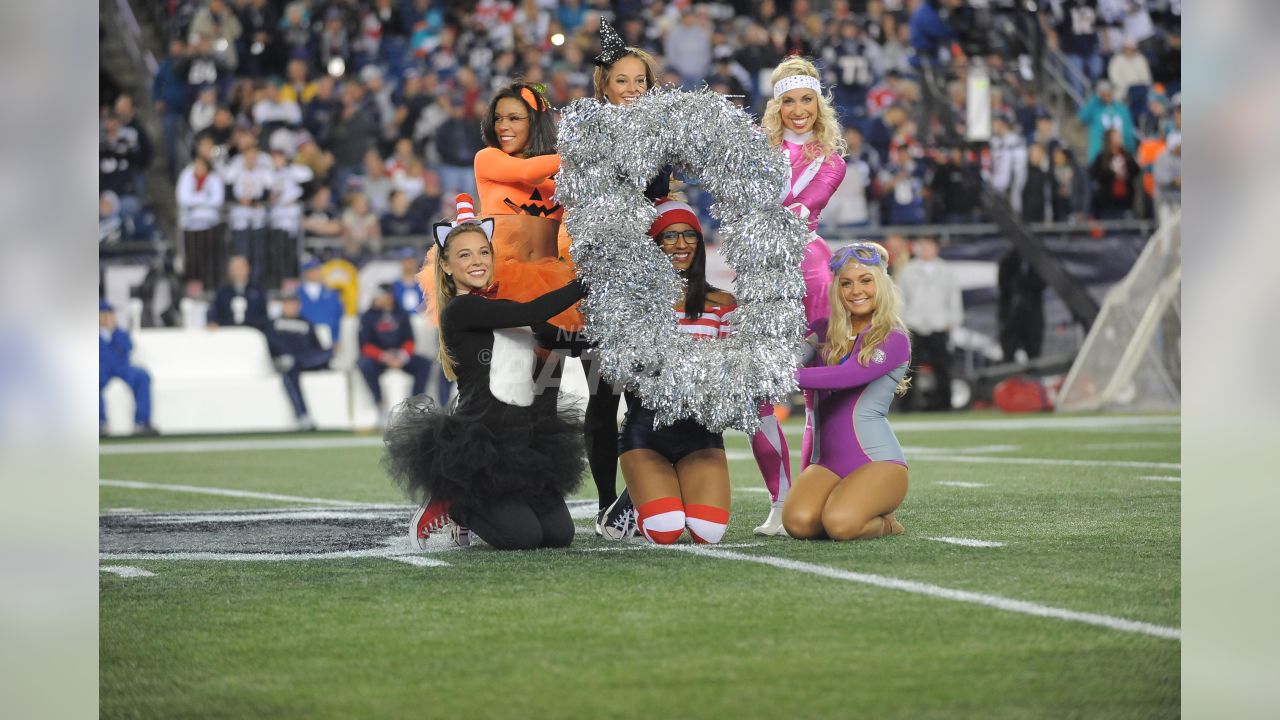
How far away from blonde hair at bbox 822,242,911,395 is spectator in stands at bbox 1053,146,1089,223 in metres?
9.95

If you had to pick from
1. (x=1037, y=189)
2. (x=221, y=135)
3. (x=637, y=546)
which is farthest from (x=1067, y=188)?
(x=637, y=546)

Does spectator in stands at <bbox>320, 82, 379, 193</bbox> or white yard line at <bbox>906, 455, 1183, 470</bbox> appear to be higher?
spectator in stands at <bbox>320, 82, 379, 193</bbox>

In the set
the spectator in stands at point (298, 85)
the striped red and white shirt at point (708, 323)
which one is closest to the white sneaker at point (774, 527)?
the striped red and white shirt at point (708, 323)

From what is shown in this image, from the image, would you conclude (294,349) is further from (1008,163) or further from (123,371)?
(1008,163)

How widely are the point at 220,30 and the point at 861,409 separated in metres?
13.5

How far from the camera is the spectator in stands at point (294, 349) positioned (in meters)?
12.6

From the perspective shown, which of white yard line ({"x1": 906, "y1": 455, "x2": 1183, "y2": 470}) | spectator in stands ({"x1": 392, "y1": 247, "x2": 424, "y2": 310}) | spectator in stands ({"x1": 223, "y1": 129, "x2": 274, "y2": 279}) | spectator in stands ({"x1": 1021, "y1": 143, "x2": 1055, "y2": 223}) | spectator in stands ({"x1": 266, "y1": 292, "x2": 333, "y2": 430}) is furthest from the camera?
spectator in stands ({"x1": 1021, "y1": 143, "x2": 1055, "y2": 223})

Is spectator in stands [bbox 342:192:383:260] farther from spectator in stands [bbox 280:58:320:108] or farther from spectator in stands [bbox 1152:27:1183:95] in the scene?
spectator in stands [bbox 1152:27:1183:95]

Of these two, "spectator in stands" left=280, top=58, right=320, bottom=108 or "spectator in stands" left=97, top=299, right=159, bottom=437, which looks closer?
"spectator in stands" left=97, top=299, right=159, bottom=437

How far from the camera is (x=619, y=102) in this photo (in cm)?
514

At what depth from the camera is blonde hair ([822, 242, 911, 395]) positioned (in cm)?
493

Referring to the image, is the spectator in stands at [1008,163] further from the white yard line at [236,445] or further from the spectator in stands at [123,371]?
the spectator in stands at [123,371]

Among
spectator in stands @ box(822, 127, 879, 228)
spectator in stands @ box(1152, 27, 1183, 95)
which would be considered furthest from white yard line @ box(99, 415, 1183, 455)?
spectator in stands @ box(1152, 27, 1183, 95)
